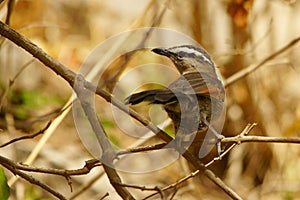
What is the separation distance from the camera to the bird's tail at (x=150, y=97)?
6.95ft

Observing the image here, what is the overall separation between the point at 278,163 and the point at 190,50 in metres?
2.76

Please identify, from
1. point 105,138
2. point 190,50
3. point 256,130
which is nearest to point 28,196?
point 190,50

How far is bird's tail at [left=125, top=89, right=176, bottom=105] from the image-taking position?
212 cm

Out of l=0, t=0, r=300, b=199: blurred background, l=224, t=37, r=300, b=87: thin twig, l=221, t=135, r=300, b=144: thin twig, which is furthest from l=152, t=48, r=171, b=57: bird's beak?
l=0, t=0, r=300, b=199: blurred background

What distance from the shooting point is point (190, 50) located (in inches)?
111

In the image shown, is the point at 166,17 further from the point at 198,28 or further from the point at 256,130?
the point at 256,130

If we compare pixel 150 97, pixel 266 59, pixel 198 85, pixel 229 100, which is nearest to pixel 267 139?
pixel 150 97

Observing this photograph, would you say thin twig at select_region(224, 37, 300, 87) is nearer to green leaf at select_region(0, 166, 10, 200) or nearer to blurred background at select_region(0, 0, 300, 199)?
blurred background at select_region(0, 0, 300, 199)

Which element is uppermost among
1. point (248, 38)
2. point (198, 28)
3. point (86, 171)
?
point (198, 28)

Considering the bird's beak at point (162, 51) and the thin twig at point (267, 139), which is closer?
the thin twig at point (267, 139)

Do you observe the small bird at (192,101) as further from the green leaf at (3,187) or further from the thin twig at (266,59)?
the thin twig at (266,59)

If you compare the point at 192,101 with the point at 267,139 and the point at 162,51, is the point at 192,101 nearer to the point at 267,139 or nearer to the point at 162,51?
the point at 162,51

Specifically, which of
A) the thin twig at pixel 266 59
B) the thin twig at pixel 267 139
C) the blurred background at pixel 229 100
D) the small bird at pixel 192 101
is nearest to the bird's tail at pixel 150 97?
the small bird at pixel 192 101

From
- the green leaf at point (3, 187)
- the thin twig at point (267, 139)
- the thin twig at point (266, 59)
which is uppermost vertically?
the thin twig at point (266, 59)
